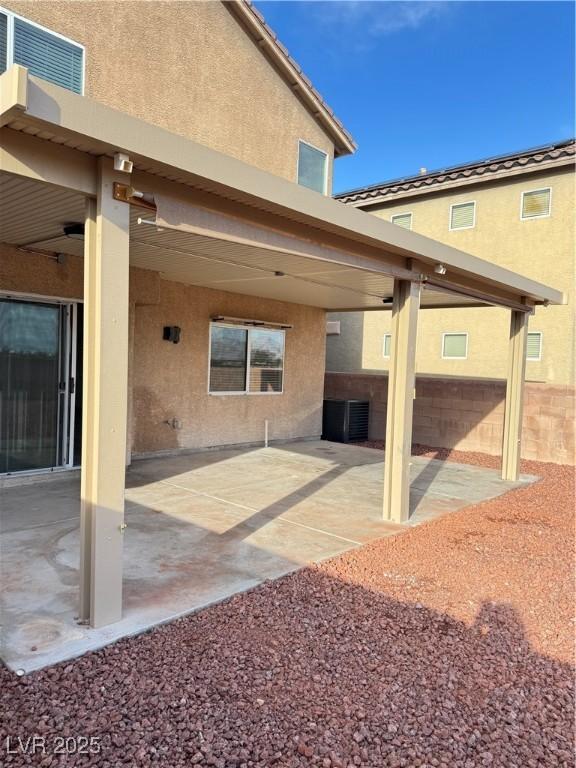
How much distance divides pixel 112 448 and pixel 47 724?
1.46 m

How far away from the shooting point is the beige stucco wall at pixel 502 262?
12367mm

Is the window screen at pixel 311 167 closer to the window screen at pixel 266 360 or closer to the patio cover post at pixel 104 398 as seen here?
the window screen at pixel 266 360

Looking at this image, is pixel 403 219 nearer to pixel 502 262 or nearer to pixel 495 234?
pixel 495 234

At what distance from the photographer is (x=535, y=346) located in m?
12.8

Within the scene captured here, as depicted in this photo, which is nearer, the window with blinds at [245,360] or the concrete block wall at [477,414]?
the window with blinds at [245,360]

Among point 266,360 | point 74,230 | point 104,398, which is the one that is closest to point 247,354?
point 266,360

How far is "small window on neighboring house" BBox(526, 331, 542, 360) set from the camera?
41.8ft

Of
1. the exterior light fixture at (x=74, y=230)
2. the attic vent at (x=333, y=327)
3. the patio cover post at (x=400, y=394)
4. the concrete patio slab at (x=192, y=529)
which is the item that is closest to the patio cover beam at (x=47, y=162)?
the exterior light fixture at (x=74, y=230)

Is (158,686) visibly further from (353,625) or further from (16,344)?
(16,344)

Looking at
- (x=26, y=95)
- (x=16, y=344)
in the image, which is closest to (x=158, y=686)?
(x=26, y=95)

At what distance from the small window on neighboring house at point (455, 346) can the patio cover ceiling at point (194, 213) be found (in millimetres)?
6086

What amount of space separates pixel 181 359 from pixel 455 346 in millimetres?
8074

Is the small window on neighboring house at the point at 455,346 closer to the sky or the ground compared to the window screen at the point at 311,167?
closer to the ground

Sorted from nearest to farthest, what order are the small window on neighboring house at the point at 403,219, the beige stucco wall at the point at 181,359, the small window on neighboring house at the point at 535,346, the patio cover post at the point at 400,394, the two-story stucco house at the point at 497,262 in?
the patio cover post at the point at 400,394 < the beige stucco wall at the point at 181,359 < the two-story stucco house at the point at 497,262 < the small window on neighboring house at the point at 535,346 < the small window on neighboring house at the point at 403,219
